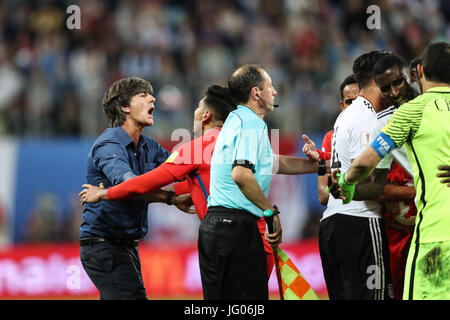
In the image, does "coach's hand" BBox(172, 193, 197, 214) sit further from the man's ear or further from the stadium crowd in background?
the stadium crowd in background

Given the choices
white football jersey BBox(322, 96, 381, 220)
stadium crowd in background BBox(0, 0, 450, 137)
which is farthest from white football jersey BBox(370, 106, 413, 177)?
stadium crowd in background BBox(0, 0, 450, 137)

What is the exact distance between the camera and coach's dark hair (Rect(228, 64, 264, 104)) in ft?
19.2

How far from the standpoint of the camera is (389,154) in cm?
552

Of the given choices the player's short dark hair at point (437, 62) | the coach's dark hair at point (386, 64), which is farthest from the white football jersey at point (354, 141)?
the player's short dark hair at point (437, 62)

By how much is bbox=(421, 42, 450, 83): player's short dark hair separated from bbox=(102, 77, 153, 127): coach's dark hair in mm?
2875

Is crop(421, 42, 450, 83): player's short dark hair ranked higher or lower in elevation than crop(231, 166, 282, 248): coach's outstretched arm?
higher

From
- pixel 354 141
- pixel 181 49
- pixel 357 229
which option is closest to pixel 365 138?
pixel 354 141

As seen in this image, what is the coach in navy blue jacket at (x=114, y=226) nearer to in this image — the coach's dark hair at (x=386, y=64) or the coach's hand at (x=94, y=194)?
the coach's hand at (x=94, y=194)

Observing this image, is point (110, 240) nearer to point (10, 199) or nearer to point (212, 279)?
point (212, 279)

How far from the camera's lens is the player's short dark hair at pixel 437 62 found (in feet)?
16.0

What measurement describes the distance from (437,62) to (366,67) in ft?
4.26

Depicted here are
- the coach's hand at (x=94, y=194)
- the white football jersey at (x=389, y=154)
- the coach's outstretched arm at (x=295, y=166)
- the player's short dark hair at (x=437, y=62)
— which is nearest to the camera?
the player's short dark hair at (x=437, y=62)

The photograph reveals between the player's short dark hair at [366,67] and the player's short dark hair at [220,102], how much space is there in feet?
3.66

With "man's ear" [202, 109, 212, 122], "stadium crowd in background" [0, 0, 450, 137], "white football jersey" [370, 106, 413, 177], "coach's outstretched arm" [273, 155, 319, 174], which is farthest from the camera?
"stadium crowd in background" [0, 0, 450, 137]
